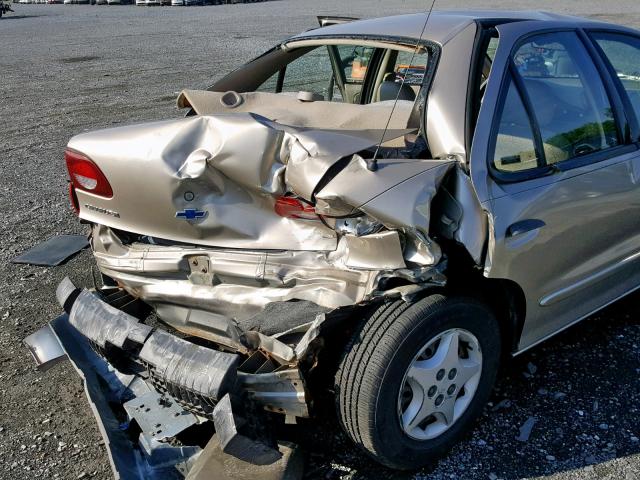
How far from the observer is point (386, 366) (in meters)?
2.37

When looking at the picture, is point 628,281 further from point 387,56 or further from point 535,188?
point 387,56

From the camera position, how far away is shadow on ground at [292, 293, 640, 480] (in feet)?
8.94

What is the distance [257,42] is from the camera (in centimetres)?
1919

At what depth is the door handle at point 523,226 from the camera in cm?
253

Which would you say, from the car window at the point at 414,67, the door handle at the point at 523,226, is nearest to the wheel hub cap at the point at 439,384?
the door handle at the point at 523,226

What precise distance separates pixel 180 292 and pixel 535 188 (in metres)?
1.62

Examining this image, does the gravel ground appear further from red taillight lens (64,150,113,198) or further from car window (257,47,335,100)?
car window (257,47,335,100)

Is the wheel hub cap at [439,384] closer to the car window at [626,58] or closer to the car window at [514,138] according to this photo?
the car window at [514,138]

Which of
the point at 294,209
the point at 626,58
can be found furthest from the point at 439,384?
the point at 626,58

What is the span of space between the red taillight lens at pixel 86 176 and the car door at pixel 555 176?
1616mm

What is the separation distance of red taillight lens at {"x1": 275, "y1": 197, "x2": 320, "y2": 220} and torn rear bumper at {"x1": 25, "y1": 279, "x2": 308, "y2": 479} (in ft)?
2.08

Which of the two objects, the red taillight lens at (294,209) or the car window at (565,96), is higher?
the car window at (565,96)

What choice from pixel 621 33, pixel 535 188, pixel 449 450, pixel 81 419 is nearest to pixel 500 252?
pixel 535 188

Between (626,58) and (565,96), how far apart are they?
0.70 meters
